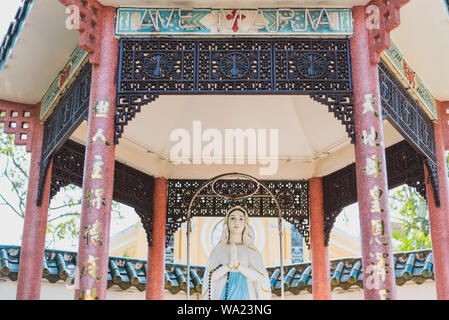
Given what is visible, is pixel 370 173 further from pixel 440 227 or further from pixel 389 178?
pixel 389 178

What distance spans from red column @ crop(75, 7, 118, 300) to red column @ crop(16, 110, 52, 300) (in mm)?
2984

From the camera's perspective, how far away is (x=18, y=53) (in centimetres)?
1009

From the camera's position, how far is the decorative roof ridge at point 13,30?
915 centimetres

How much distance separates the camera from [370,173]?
802 centimetres

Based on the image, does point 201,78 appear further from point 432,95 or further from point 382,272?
point 432,95

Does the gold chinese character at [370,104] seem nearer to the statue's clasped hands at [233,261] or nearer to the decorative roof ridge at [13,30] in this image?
the statue's clasped hands at [233,261]

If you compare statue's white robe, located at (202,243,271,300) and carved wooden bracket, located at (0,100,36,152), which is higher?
A: carved wooden bracket, located at (0,100,36,152)

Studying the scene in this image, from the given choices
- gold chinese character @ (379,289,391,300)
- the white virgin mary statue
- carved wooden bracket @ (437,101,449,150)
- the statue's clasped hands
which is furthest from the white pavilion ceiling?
gold chinese character @ (379,289,391,300)

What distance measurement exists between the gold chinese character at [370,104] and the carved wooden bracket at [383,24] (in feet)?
1.70

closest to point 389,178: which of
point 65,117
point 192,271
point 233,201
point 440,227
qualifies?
point 440,227

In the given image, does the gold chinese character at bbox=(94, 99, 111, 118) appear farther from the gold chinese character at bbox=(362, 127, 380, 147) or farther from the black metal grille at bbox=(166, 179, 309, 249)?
the black metal grille at bbox=(166, 179, 309, 249)

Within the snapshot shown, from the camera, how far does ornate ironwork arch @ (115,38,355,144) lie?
28.0ft

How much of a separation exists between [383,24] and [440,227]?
3.82 metres

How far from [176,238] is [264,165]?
35.4 feet
